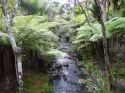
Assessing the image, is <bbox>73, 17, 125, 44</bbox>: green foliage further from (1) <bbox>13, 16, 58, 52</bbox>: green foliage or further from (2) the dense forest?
(1) <bbox>13, 16, 58, 52</bbox>: green foliage

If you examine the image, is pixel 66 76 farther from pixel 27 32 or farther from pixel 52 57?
pixel 27 32

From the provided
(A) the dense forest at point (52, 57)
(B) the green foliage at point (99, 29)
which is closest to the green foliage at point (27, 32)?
(A) the dense forest at point (52, 57)

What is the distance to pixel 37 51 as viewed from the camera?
10.6 m

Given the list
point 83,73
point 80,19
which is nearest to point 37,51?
point 83,73

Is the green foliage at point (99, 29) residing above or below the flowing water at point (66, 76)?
above

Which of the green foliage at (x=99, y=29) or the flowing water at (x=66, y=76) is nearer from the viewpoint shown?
the flowing water at (x=66, y=76)

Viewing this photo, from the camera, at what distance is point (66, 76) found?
34.7 feet

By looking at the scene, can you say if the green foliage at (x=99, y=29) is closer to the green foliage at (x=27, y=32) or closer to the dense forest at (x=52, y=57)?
the dense forest at (x=52, y=57)

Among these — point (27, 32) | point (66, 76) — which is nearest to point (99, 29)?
point (66, 76)

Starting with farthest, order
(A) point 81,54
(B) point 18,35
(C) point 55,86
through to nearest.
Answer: (A) point 81,54 < (C) point 55,86 < (B) point 18,35

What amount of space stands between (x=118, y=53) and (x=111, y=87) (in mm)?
4938

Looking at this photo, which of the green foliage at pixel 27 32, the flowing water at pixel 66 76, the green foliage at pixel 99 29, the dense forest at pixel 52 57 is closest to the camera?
the dense forest at pixel 52 57

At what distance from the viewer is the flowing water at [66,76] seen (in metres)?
8.78

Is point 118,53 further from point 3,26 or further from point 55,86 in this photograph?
point 3,26
